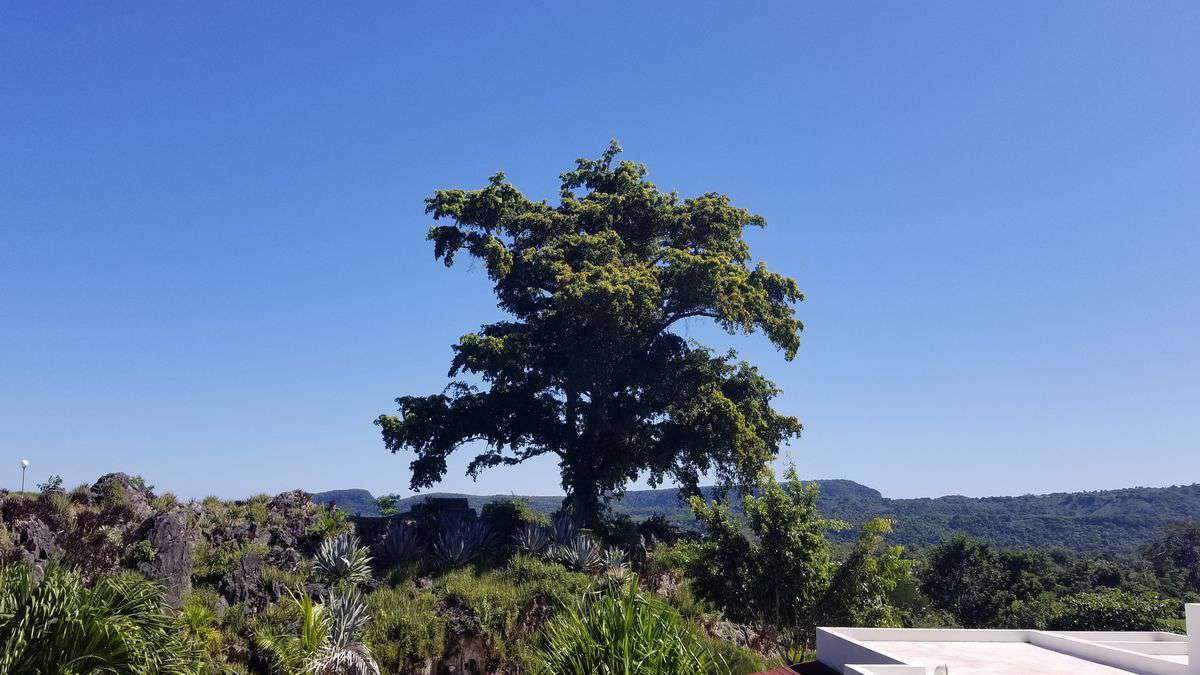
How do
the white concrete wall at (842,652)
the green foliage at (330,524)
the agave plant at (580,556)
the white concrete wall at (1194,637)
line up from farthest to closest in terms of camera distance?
the agave plant at (580,556) → the green foliage at (330,524) → the white concrete wall at (842,652) → the white concrete wall at (1194,637)

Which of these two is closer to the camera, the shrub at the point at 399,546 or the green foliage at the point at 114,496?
the green foliage at the point at 114,496

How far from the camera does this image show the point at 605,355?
31.9m

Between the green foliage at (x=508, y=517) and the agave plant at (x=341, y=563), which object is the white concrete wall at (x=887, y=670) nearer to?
the agave plant at (x=341, y=563)

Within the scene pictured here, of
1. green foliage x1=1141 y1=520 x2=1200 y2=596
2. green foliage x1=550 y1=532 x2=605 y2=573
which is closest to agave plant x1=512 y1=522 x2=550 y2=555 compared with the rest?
green foliage x1=550 y1=532 x2=605 y2=573

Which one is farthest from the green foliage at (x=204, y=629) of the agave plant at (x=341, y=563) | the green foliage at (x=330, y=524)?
the green foliage at (x=330, y=524)

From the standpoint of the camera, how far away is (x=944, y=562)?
55.7 meters

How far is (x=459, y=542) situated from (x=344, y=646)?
7688 millimetres

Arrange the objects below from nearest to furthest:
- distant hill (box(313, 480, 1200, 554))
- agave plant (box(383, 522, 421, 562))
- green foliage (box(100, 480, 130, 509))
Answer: green foliage (box(100, 480, 130, 509)), agave plant (box(383, 522, 421, 562)), distant hill (box(313, 480, 1200, 554))

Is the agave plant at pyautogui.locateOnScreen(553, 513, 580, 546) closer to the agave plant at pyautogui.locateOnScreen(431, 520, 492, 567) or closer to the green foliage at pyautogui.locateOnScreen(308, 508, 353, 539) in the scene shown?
the agave plant at pyautogui.locateOnScreen(431, 520, 492, 567)

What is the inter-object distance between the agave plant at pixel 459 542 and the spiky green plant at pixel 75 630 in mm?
11742

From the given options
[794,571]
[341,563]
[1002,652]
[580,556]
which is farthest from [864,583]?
[341,563]

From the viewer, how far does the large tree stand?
32031 millimetres

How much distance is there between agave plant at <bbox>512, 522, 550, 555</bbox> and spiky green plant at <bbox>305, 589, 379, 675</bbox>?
22.9 ft

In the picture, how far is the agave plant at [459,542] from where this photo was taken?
90.0 feet
